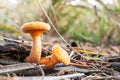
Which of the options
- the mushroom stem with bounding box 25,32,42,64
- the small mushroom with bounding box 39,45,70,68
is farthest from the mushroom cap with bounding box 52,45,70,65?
the mushroom stem with bounding box 25,32,42,64

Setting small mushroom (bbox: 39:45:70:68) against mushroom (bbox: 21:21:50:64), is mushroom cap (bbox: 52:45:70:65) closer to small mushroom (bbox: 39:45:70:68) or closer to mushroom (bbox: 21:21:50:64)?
small mushroom (bbox: 39:45:70:68)

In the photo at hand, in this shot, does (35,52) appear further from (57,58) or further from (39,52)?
(57,58)

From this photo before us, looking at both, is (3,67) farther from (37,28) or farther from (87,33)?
(87,33)

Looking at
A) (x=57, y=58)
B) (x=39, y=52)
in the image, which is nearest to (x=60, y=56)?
(x=57, y=58)

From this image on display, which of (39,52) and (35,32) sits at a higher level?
(35,32)

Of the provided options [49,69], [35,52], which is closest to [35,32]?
[35,52]

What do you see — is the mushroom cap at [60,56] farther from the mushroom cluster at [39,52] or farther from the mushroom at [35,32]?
the mushroom at [35,32]
